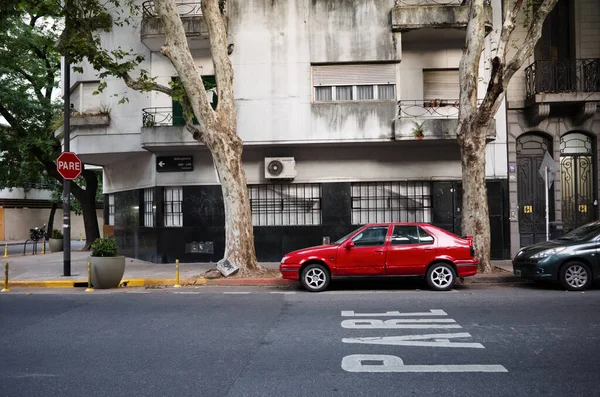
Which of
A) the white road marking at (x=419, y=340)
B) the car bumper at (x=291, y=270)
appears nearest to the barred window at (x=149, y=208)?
the car bumper at (x=291, y=270)

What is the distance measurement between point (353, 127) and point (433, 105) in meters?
2.67

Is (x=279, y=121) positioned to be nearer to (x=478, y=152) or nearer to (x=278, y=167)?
(x=278, y=167)

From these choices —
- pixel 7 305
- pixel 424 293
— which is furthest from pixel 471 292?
pixel 7 305

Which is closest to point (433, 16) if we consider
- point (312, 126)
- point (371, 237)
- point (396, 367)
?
point (312, 126)

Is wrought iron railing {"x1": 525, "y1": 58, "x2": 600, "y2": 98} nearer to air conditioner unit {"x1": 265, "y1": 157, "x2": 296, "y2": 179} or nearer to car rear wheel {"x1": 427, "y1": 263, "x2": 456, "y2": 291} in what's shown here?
air conditioner unit {"x1": 265, "y1": 157, "x2": 296, "y2": 179}

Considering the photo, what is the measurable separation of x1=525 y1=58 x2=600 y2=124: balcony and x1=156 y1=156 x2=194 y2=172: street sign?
1101cm

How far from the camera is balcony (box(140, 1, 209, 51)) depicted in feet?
48.3

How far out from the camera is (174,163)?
1612 centimetres

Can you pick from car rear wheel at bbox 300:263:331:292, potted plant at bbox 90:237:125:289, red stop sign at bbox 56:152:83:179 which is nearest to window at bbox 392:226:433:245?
car rear wheel at bbox 300:263:331:292

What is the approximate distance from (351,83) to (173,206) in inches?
277

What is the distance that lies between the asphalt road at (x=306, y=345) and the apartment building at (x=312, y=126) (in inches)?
240

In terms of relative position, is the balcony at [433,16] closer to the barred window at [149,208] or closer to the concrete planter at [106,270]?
the barred window at [149,208]

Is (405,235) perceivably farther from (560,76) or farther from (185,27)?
(185,27)

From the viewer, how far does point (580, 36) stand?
1595 cm
